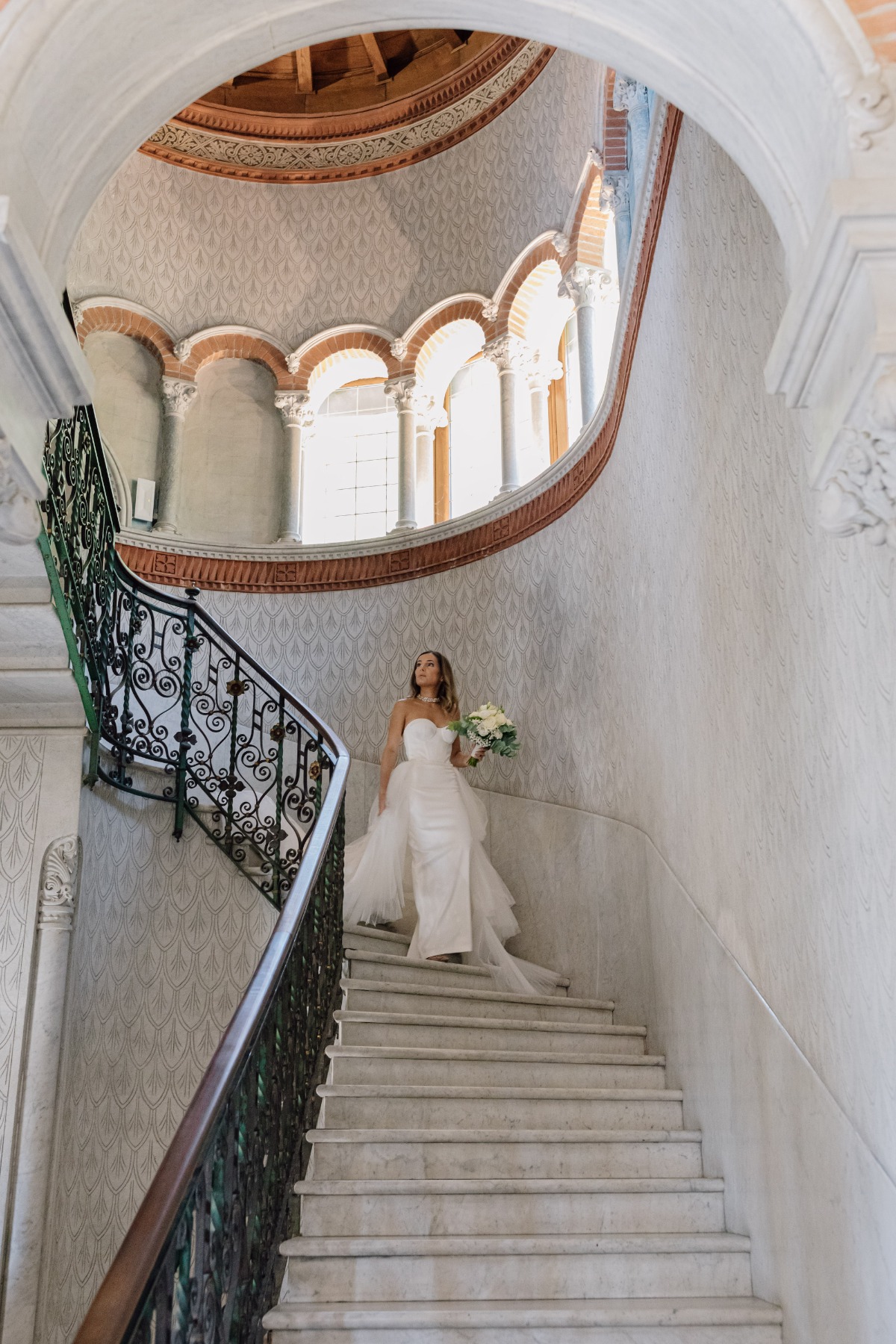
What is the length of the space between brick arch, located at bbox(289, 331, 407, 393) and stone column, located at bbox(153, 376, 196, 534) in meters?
0.92

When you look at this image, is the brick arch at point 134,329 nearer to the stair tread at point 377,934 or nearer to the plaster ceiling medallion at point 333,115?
the plaster ceiling medallion at point 333,115

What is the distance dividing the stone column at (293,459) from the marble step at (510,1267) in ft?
23.2

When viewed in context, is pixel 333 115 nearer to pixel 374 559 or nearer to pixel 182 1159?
pixel 374 559

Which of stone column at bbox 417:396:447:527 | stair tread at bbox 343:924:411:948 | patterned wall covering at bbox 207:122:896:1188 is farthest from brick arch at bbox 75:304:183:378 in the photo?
stair tread at bbox 343:924:411:948

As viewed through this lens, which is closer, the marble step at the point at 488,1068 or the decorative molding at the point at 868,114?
the decorative molding at the point at 868,114

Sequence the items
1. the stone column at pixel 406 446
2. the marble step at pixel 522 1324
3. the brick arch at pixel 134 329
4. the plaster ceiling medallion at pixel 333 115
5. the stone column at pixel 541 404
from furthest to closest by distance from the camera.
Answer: the plaster ceiling medallion at pixel 333 115 → the brick arch at pixel 134 329 → the stone column at pixel 406 446 → the stone column at pixel 541 404 → the marble step at pixel 522 1324

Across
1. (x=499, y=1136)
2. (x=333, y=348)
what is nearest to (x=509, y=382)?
(x=333, y=348)

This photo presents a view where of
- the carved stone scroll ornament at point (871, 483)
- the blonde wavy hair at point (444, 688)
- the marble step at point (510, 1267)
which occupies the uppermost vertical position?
the blonde wavy hair at point (444, 688)

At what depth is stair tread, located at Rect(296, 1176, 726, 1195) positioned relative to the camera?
425 cm

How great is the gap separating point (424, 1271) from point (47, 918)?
2.91 meters

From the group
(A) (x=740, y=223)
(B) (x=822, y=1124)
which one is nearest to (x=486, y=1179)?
(B) (x=822, y=1124)

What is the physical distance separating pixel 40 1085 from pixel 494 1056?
221 cm

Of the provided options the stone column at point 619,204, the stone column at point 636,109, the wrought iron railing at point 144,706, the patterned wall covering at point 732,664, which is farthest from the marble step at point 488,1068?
the stone column at point 619,204

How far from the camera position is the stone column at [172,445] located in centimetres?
1023
